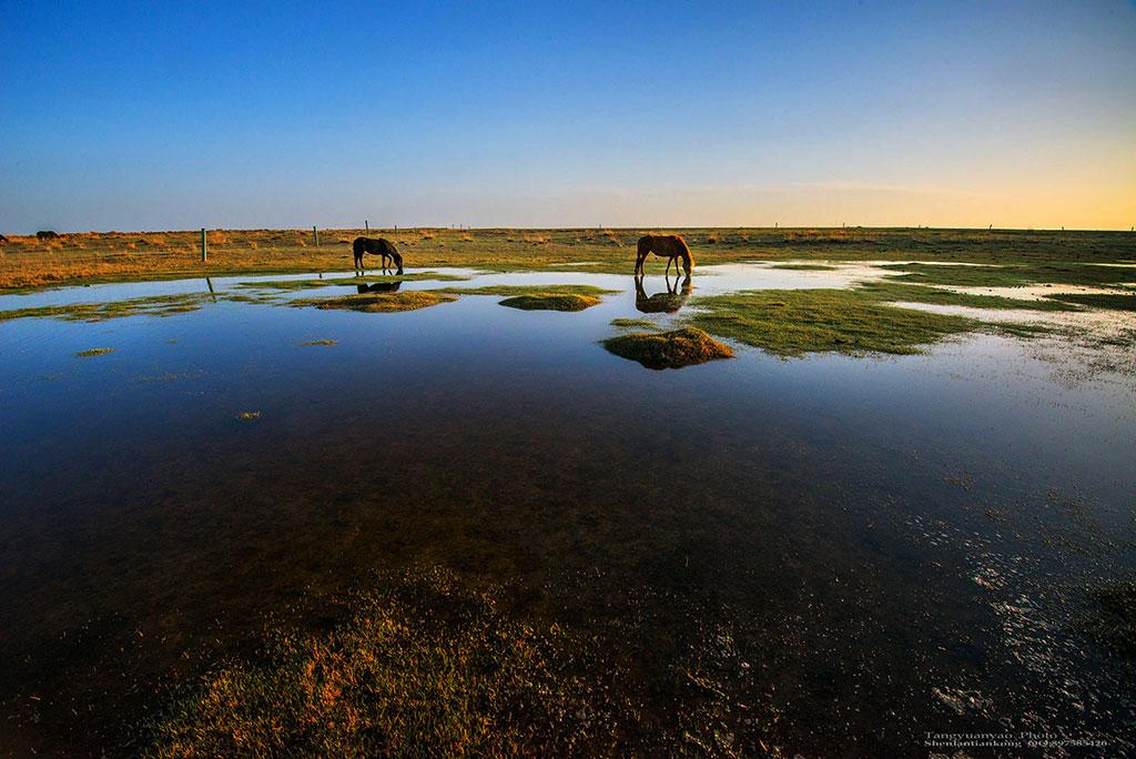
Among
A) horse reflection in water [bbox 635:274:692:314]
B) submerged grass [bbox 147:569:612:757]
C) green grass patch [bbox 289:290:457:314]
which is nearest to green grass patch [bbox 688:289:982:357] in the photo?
horse reflection in water [bbox 635:274:692:314]

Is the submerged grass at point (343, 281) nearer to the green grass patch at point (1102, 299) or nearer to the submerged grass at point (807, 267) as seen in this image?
the submerged grass at point (807, 267)

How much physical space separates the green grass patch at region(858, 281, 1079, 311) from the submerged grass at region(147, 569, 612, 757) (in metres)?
25.1

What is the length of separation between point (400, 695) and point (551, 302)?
62.6 feet

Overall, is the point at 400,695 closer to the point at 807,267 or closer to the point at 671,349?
the point at 671,349

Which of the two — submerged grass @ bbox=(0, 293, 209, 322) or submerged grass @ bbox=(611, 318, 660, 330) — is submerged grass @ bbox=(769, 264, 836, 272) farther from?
submerged grass @ bbox=(0, 293, 209, 322)

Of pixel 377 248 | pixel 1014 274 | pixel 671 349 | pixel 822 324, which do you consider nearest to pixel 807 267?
pixel 1014 274

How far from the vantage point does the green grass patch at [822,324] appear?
14.4 metres

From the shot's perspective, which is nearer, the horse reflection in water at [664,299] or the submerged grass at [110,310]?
the submerged grass at [110,310]

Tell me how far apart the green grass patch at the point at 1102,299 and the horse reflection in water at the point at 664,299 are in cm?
1766

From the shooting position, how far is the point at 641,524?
5840mm

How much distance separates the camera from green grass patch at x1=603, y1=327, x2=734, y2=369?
12820 millimetres

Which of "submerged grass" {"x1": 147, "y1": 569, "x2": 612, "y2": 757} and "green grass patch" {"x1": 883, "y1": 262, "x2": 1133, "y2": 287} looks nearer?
"submerged grass" {"x1": 147, "y1": 569, "x2": 612, "y2": 757}

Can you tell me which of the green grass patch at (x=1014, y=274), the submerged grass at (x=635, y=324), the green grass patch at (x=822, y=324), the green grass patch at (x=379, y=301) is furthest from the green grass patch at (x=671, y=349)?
the green grass patch at (x=1014, y=274)

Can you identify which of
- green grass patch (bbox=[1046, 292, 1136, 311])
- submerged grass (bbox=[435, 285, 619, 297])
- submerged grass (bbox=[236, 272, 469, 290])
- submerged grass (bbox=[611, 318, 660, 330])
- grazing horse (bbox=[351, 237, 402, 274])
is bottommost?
submerged grass (bbox=[611, 318, 660, 330])
